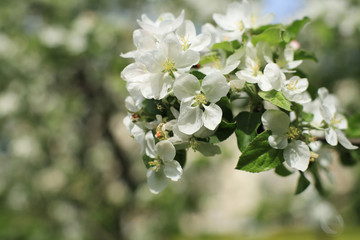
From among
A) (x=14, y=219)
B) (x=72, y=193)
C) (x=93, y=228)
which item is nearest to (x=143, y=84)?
(x=93, y=228)

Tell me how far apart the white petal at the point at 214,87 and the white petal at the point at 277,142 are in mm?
149

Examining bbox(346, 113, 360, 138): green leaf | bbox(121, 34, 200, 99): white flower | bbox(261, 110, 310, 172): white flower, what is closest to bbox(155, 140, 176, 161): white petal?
bbox(121, 34, 200, 99): white flower

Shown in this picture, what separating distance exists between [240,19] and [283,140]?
0.38m

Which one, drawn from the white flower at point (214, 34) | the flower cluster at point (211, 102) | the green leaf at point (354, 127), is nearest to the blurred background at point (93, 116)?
the green leaf at point (354, 127)

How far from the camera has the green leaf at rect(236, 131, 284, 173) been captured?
729 millimetres

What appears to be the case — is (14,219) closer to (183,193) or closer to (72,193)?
(72,193)

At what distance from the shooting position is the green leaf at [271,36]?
83 centimetres

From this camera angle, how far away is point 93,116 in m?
3.97

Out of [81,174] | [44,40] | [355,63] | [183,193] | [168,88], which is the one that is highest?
[44,40]

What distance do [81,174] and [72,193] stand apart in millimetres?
266

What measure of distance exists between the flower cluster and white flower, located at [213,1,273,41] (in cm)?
5

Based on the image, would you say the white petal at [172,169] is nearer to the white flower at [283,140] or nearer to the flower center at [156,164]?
the flower center at [156,164]

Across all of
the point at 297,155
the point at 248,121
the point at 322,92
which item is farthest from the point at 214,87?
the point at 322,92

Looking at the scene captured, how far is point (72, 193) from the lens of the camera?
13.6 ft
